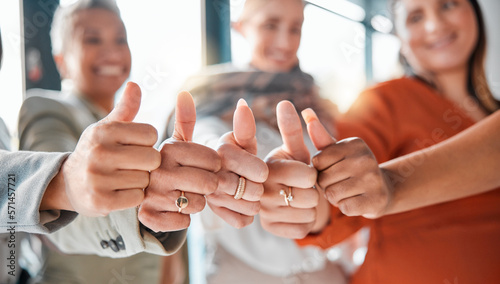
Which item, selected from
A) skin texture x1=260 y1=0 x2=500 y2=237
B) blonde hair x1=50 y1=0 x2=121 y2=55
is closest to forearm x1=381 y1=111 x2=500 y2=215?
skin texture x1=260 y1=0 x2=500 y2=237

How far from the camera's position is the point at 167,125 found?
0.48 m

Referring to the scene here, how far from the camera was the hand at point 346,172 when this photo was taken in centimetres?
43

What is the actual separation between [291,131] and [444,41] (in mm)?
317

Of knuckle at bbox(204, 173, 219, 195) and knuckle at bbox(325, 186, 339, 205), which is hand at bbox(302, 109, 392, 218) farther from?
knuckle at bbox(204, 173, 219, 195)

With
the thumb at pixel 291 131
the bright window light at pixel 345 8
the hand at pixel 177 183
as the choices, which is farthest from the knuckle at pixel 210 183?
the bright window light at pixel 345 8

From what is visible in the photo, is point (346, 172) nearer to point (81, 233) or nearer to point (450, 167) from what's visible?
point (450, 167)

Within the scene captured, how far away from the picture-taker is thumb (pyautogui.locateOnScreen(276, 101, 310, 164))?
0.43 m

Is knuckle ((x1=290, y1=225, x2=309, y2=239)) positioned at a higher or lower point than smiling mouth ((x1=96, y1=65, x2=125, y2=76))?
lower

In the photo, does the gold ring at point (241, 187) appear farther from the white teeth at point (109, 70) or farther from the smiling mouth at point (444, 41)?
the smiling mouth at point (444, 41)

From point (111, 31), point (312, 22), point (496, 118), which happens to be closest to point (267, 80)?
point (312, 22)

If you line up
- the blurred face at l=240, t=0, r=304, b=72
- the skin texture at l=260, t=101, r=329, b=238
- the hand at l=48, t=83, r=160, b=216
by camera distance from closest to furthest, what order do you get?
1. the hand at l=48, t=83, r=160, b=216
2. the skin texture at l=260, t=101, r=329, b=238
3. the blurred face at l=240, t=0, r=304, b=72

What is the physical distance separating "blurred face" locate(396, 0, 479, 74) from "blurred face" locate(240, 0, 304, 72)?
0.17 m

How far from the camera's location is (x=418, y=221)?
0.58 meters

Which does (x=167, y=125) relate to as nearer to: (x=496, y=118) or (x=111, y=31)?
(x=111, y=31)
